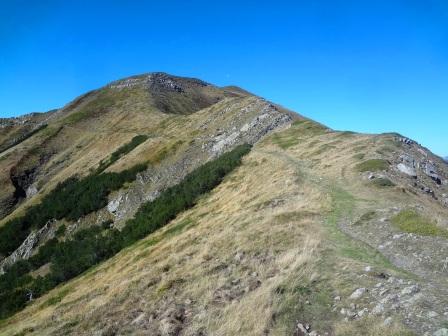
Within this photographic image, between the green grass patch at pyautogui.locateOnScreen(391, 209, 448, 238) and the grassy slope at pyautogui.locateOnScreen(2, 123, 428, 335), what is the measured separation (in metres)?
2.22

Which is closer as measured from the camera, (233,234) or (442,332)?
(442,332)

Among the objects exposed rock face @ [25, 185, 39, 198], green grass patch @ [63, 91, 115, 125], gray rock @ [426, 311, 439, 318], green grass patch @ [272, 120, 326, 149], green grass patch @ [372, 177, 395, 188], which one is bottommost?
gray rock @ [426, 311, 439, 318]

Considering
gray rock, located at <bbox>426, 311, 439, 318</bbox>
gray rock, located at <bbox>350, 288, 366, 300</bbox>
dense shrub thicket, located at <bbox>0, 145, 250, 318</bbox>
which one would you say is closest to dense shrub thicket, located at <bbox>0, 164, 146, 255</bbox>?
dense shrub thicket, located at <bbox>0, 145, 250, 318</bbox>

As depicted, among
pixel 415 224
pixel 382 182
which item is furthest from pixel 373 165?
pixel 415 224

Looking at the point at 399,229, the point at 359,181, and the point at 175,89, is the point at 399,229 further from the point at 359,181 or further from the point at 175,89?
the point at 175,89

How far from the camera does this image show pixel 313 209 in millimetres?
22250

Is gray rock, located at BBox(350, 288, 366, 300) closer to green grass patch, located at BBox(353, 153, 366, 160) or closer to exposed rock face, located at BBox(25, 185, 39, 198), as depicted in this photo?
green grass patch, located at BBox(353, 153, 366, 160)

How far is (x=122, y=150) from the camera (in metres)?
78.1

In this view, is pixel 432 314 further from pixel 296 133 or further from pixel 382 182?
pixel 296 133

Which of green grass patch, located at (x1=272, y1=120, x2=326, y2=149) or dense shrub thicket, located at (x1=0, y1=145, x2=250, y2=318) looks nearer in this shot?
dense shrub thicket, located at (x1=0, y1=145, x2=250, y2=318)

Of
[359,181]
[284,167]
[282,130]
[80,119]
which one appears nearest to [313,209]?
[359,181]

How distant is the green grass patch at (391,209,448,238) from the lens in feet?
55.8

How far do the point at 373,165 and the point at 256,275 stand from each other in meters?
18.0

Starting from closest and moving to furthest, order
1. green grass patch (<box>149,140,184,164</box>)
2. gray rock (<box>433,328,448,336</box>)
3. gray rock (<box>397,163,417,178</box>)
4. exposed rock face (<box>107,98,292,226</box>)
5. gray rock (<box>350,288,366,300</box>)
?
gray rock (<box>433,328,448,336</box>) < gray rock (<box>350,288,366,300</box>) < gray rock (<box>397,163,417,178</box>) < exposed rock face (<box>107,98,292,226</box>) < green grass patch (<box>149,140,184,164</box>)
